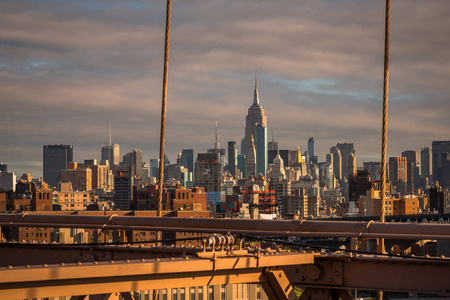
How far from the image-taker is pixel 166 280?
24.9ft

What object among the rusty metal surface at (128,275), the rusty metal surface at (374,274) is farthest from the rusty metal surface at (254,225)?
the rusty metal surface at (128,275)

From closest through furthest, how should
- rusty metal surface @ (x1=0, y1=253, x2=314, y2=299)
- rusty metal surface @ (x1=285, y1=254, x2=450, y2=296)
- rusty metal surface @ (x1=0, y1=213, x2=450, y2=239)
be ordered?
rusty metal surface @ (x1=0, y1=253, x2=314, y2=299)
rusty metal surface @ (x1=285, y1=254, x2=450, y2=296)
rusty metal surface @ (x1=0, y1=213, x2=450, y2=239)

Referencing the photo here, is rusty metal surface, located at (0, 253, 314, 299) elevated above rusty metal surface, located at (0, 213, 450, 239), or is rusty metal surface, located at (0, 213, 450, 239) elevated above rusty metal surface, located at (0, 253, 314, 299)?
rusty metal surface, located at (0, 213, 450, 239)

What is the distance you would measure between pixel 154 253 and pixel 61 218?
2.55 meters

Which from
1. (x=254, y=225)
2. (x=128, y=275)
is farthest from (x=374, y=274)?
(x=128, y=275)

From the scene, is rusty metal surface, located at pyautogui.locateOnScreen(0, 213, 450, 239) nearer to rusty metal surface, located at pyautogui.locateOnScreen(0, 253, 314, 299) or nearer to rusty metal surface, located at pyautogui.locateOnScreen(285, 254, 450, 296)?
rusty metal surface, located at pyautogui.locateOnScreen(285, 254, 450, 296)

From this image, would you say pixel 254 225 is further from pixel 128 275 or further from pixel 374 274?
pixel 128 275

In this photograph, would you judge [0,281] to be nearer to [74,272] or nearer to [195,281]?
[74,272]

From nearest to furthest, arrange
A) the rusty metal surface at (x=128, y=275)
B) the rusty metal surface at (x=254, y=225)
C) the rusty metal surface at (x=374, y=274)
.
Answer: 1. the rusty metal surface at (x=128, y=275)
2. the rusty metal surface at (x=374, y=274)
3. the rusty metal surface at (x=254, y=225)

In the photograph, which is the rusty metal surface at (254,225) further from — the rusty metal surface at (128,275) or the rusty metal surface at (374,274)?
the rusty metal surface at (128,275)

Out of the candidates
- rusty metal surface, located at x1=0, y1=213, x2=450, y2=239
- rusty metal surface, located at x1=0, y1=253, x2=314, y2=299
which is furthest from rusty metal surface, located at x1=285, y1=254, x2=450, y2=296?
rusty metal surface, located at x1=0, y1=253, x2=314, y2=299

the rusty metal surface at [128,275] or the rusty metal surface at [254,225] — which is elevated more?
the rusty metal surface at [254,225]

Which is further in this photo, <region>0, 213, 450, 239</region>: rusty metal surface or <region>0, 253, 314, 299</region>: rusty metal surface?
<region>0, 213, 450, 239</region>: rusty metal surface

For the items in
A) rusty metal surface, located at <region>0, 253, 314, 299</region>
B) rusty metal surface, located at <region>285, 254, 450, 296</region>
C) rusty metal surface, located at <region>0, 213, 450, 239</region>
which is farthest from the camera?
rusty metal surface, located at <region>0, 213, 450, 239</region>
